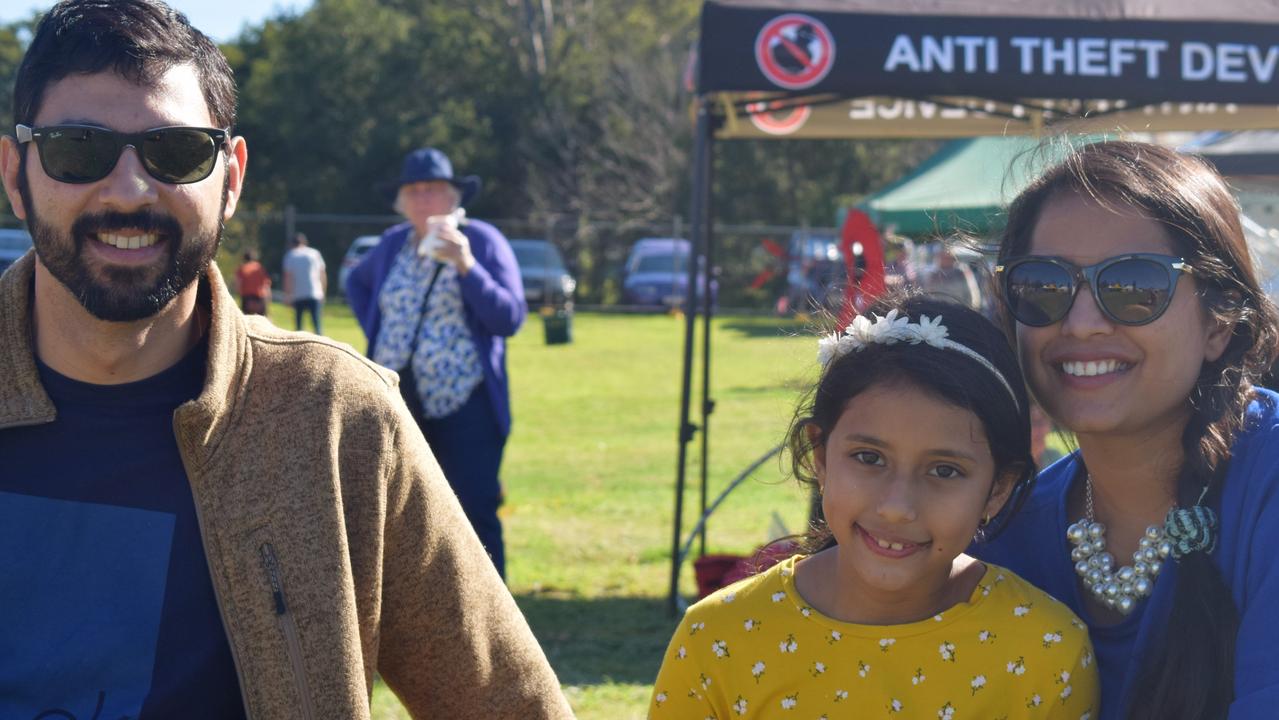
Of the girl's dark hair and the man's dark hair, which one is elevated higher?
the man's dark hair

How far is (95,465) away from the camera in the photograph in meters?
1.97

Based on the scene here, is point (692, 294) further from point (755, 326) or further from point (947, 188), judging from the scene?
point (755, 326)

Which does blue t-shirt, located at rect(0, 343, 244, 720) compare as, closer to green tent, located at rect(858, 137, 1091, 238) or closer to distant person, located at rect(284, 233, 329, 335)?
green tent, located at rect(858, 137, 1091, 238)

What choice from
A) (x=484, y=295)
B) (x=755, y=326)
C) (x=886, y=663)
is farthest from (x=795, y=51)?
(x=755, y=326)

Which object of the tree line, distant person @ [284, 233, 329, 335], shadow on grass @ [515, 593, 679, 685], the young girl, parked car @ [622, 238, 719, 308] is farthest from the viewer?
the tree line

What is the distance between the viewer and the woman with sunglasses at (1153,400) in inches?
78.7

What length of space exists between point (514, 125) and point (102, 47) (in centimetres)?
3882

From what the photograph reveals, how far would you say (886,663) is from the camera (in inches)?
83.6

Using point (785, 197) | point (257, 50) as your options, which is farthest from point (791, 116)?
point (257, 50)

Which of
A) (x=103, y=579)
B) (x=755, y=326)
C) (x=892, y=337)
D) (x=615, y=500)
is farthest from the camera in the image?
(x=755, y=326)

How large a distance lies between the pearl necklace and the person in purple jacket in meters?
3.47

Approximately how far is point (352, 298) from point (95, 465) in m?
4.15

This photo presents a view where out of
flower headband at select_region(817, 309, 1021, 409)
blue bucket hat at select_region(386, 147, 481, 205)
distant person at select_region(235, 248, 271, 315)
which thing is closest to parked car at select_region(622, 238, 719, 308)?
distant person at select_region(235, 248, 271, 315)

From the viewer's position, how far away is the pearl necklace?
2.13 metres
